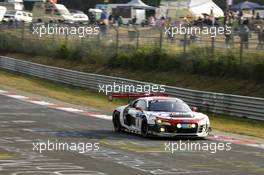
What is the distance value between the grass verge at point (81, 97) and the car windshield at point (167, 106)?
3.08 metres

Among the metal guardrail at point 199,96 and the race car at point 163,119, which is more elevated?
the race car at point 163,119

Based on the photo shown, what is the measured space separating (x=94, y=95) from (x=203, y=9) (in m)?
25.5

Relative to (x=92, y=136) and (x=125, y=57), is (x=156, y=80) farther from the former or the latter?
(x=92, y=136)

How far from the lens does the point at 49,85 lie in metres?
38.4

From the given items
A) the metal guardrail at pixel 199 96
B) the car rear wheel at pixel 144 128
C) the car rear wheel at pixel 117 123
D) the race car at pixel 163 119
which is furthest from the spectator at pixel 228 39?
the car rear wheel at pixel 144 128

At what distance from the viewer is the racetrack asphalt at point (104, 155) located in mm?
12594

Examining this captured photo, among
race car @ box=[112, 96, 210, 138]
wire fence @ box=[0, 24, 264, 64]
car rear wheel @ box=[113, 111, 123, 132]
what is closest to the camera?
race car @ box=[112, 96, 210, 138]

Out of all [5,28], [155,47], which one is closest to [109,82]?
[155,47]

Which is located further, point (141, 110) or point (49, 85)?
point (49, 85)

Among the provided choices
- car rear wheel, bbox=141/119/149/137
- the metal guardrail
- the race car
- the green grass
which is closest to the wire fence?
the green grass

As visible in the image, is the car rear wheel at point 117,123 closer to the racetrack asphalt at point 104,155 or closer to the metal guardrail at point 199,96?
the racetrack asphalt at point 104,155

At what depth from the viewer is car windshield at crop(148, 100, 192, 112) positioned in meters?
19.4

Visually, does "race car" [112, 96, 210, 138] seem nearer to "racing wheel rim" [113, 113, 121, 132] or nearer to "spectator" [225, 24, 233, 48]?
"racing wheel rim" [113, 113, 121, 132]

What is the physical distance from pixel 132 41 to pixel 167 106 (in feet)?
62.2
